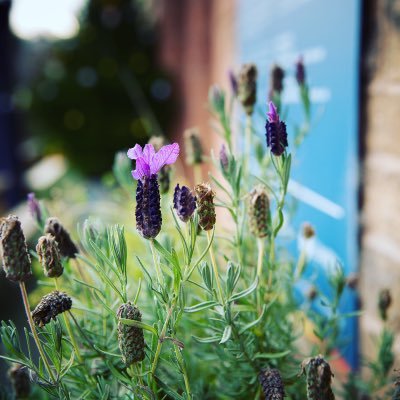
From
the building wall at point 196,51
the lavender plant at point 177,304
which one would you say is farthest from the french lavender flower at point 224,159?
the building wall at point 196,51

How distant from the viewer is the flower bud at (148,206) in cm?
59

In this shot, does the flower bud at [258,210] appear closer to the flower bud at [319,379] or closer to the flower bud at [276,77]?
the flower bud at [319,379]

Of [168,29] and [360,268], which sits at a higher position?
[168,29]

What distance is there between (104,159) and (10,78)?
1.08 meters

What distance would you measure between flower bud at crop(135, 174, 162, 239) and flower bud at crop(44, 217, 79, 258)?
201mm

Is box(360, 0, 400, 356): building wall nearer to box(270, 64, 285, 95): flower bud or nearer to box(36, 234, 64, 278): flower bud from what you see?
box(270, 64, 285, 95): flower bud

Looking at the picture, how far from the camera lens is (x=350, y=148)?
1210 mm

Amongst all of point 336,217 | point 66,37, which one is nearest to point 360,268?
point 336,217

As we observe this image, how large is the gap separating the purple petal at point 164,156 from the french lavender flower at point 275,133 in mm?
123

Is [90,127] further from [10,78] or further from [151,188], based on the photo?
[151,188]

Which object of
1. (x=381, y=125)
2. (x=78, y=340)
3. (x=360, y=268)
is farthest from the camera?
(x=360, y=268)

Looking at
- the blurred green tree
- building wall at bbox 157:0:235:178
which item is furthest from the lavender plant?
the blurred green tree

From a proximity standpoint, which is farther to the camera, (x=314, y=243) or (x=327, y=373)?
(x=314, y=243)

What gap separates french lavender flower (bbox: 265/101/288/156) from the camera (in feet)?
2.07
